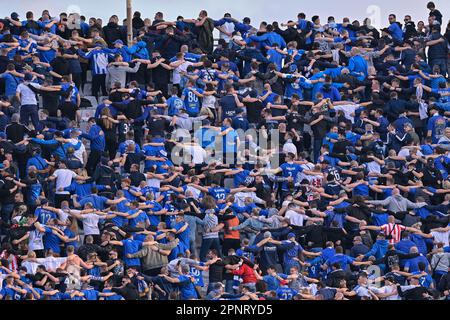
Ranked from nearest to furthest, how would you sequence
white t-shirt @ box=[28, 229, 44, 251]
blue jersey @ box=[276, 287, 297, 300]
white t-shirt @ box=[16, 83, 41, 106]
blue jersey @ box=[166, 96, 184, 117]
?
blue jersey @ box=[276, 287, 297, 300]
white t-shirt @ box=[28, 229, 44, 251]
white t-shirt @ box=[16, 83, 41, 106]
blue jersey @ box=[166, 96, 184, 117]

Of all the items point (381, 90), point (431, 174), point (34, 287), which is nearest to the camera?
point (34, 287)

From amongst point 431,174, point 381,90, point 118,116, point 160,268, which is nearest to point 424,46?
point 381,90

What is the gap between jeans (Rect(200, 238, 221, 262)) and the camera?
35597 millimetres

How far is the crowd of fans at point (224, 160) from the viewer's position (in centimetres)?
3459

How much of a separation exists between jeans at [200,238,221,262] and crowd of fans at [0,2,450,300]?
0.12 feet

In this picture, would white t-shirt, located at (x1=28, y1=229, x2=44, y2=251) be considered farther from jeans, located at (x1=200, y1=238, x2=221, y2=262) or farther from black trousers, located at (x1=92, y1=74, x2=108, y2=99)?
black trousers, located at (x1=92, y1=74, x2=108, y2=99)

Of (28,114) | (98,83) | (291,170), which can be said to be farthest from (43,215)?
(98,83)

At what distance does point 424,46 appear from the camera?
139ft

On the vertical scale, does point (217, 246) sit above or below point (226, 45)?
below

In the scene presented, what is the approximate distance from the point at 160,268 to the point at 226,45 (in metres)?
8.22

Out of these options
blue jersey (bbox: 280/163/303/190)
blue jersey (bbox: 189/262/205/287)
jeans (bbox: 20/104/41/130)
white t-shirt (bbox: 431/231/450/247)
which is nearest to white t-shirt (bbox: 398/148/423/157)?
blue jersey (bbox: 280/163/303/190)

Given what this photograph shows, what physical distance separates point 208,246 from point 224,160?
2.87 metres

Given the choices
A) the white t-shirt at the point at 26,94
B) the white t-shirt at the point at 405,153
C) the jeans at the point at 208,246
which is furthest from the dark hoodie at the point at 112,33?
the jeans at the point at 208,246

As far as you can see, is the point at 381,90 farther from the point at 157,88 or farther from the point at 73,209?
the point at 73,209
